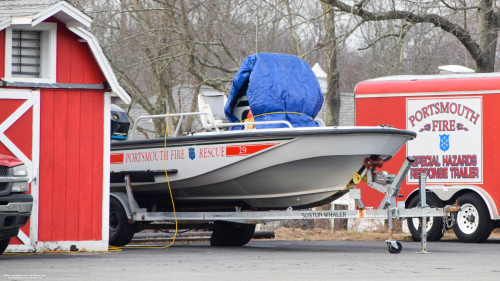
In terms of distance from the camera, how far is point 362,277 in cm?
712

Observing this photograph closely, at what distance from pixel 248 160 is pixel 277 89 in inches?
47.7

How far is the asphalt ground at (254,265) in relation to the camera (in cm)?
722

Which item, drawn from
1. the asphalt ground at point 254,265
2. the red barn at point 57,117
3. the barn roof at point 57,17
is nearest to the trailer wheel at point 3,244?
the asphalt ground at point 254,265

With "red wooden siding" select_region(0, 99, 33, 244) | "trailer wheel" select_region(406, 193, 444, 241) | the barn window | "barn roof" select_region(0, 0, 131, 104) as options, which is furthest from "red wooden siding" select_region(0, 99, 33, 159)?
"trailer wheel" select_region(406, 193, 444, 241)

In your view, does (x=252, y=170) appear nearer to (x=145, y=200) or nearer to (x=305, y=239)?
(x=145, y=200)

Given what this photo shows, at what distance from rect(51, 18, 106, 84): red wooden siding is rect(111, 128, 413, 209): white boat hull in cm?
166

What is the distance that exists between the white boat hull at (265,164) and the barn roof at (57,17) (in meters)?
1.33

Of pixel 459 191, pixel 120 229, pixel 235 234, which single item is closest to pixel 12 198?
pixel 120 229

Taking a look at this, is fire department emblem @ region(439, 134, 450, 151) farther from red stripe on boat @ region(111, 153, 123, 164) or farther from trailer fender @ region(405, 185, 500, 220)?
red stripe on boat @ region(111, 153, 123, 164)

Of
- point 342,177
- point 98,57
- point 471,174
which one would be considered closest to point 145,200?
point 98,57

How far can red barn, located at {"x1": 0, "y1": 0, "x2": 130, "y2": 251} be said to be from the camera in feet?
33.0

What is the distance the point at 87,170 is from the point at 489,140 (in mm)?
7179

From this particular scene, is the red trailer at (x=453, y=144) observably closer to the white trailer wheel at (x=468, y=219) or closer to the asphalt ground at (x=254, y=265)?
the white trailer wheel at (x=468, y=219)

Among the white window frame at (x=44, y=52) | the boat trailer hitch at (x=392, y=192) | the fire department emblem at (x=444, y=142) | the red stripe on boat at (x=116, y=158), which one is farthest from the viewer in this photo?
the fire department emblem at (x=444, y=142)
